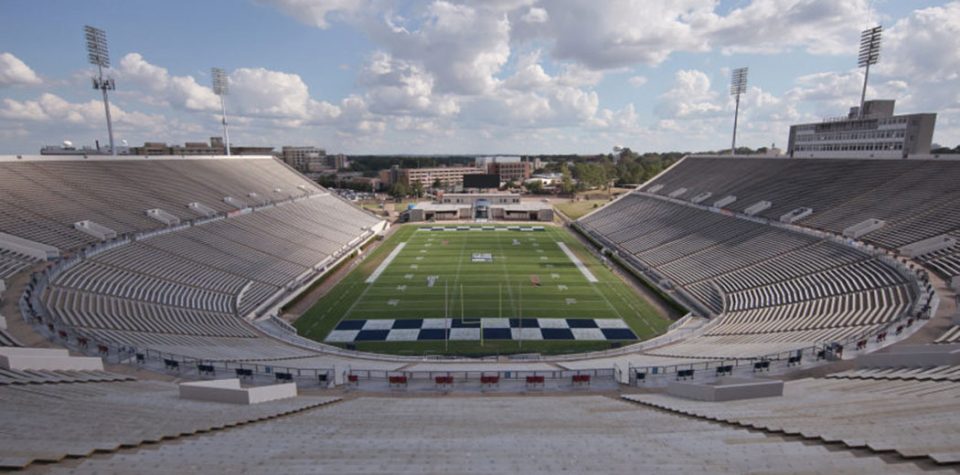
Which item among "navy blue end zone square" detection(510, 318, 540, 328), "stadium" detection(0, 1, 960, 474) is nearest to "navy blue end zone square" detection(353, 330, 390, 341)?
"stadium" detection(0, 1, 960, 474)

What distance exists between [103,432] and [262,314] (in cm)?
2083

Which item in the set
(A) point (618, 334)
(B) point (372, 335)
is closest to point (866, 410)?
(A) point (618, 334)

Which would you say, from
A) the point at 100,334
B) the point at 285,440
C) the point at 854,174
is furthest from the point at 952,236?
the point at 100,334

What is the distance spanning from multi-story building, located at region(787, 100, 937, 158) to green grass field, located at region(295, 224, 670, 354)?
3397 centimetres

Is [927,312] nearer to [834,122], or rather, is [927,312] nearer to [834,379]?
[834,379]

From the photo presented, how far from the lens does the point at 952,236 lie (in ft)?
83.3

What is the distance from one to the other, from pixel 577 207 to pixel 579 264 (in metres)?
40.2

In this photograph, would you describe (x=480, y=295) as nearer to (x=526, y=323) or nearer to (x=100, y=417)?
(x=526, y=323)

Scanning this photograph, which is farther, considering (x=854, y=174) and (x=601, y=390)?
(x=854, y=174)

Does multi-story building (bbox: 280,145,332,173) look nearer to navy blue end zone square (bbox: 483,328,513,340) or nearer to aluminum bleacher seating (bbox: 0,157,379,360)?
aluminum bleacher seating (bbox: 0,157,379,360)

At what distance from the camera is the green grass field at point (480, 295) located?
25.2 meters

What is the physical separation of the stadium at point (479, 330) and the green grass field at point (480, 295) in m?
0.27

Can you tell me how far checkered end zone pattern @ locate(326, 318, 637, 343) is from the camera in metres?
25.9

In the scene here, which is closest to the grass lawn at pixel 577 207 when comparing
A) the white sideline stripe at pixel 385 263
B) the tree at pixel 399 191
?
the white sideline stripe at pixel 385 263
